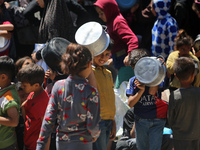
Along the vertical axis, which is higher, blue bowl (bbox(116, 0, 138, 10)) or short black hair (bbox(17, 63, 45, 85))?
blue bowl (bbox(116, 0, 138, 10))

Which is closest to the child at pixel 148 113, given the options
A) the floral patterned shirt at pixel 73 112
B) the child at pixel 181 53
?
the floral patterned shirt at pixel 73 112

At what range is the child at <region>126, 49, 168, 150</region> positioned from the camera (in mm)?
3316

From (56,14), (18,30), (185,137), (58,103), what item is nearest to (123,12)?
(56,14)

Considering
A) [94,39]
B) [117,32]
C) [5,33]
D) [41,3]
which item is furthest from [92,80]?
[5,33]

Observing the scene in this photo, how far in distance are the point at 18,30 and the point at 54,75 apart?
247cm

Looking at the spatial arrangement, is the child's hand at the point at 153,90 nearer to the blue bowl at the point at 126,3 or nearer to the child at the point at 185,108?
the child at the point at 185,108

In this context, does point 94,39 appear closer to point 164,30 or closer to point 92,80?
point 92,80

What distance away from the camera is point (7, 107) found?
3.04m

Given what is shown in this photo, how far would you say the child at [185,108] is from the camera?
3.22m

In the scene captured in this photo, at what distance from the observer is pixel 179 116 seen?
326 cm

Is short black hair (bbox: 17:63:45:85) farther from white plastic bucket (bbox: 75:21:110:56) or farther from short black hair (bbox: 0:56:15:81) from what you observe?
white plastic bucket (bbox: 75:21:110:56)

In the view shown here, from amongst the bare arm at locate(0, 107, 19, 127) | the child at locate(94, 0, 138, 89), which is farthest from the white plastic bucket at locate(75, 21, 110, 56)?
the child at locate(94, 0, 138, 89)

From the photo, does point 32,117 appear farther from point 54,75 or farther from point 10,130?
point 54,75

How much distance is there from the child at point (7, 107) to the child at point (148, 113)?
1162mm
